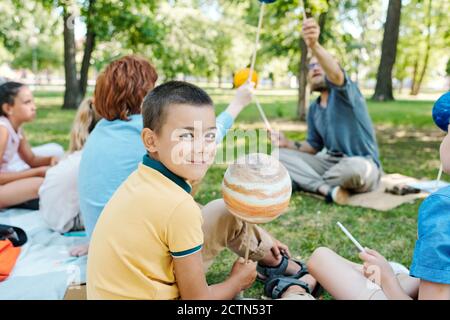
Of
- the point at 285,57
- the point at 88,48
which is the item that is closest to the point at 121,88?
the point at 88,48

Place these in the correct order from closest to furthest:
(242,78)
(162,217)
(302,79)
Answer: (162,217)
(242,78)
(302,79)

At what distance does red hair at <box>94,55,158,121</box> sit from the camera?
7.89 feet

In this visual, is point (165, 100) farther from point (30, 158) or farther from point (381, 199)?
point (381, 199)

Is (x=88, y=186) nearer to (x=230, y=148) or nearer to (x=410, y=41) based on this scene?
(x=230, y=148)

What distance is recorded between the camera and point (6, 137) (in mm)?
3477

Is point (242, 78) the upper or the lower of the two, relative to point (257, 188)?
upper

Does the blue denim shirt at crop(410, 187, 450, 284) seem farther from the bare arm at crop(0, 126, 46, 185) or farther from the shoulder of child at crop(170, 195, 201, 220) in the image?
the bare arm at crop(0, 126, 46, 185)

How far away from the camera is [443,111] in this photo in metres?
1.53

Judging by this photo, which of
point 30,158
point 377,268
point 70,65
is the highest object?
point 70,65

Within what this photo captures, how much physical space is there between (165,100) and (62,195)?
69.7 inches

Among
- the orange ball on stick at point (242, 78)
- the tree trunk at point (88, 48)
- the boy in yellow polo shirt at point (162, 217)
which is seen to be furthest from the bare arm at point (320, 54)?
the tree trunk at point (88, 48)

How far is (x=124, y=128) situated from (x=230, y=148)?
Answer: 4030 mm
